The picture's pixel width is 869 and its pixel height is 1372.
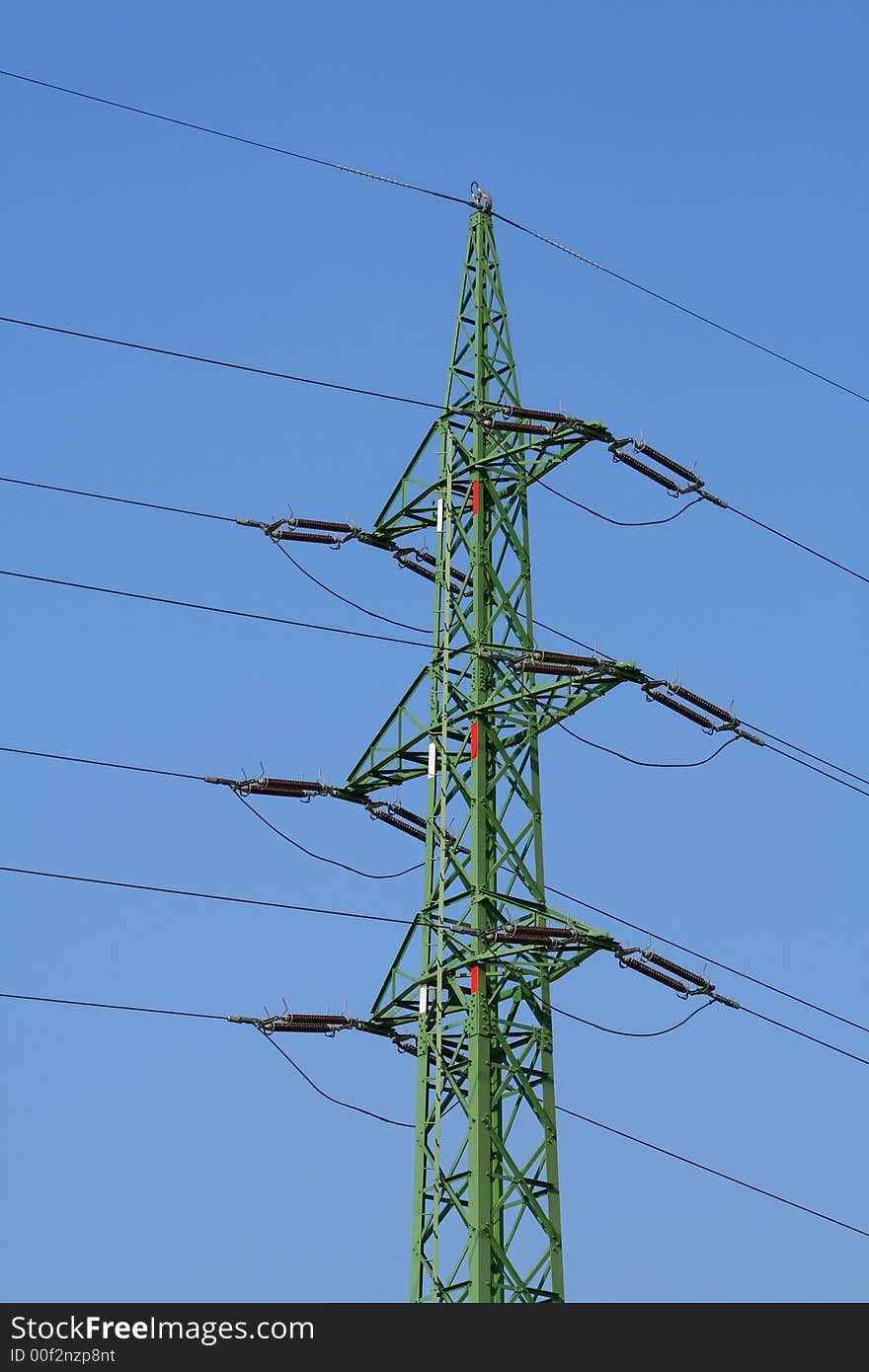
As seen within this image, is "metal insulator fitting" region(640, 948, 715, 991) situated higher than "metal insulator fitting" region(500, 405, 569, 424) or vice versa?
"metal insulator fitting" region(500, 405, 569, 424)

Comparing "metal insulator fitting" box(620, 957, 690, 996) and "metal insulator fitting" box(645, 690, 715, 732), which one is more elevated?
"metal insulator fitting" box(645, 690, 715, 732)

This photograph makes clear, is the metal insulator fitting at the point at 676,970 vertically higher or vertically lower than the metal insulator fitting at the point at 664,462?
lower

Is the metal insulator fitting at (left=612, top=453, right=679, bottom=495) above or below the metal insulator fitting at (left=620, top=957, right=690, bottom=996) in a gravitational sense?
above

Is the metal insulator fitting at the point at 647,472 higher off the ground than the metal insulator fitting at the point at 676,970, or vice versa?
the metal insulator fitting at the point at 647,472

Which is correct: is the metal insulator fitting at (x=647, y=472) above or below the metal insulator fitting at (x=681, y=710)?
above

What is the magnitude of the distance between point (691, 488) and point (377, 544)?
23.9 ft

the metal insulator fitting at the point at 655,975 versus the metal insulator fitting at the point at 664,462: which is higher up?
the metal insulator fitting at the point at 664,462

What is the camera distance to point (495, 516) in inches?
2098

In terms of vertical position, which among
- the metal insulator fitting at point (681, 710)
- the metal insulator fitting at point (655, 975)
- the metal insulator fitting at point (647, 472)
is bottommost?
the metal insulator fitting at point (655, 975)

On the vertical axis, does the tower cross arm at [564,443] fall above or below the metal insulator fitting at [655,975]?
above

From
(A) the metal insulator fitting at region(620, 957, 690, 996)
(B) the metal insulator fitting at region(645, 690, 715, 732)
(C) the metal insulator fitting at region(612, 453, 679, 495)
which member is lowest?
(A) the metal insulator fitting at region(620, 957, 690, 996)
